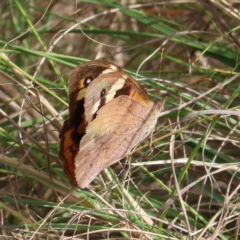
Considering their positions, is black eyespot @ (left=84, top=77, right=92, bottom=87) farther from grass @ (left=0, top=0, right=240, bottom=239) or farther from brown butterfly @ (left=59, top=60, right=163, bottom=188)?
grass @ (left=0, top=0, right=240, bottom=239)

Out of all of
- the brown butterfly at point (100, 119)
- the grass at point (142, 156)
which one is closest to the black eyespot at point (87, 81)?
the brown butterfly at point (100, 119)

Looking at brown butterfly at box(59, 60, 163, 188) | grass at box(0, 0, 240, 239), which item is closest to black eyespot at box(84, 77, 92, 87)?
brown butterfly at box(59, 60, 163, 188)

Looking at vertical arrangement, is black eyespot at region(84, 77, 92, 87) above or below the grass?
above

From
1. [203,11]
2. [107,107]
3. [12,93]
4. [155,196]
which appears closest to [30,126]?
[12,93]

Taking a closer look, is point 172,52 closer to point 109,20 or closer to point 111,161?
point 109,20

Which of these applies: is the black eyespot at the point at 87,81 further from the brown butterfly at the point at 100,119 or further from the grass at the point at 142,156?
the grass at the point at 142,156

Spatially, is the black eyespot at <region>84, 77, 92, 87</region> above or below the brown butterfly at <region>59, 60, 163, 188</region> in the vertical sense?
above
